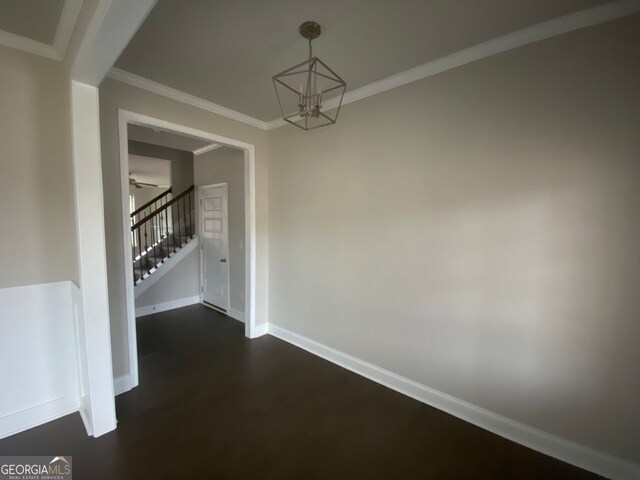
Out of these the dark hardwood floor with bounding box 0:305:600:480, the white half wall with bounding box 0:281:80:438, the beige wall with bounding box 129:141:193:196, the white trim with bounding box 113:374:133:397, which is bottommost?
the dark hardwood floor with bounding box 0:305:600:480

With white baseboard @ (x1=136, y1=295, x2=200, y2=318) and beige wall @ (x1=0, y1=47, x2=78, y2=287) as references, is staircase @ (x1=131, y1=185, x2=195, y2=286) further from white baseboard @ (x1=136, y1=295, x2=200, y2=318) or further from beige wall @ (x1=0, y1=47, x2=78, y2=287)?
beige wall @ (x1=0, y1=47, x2=78, y2=287)

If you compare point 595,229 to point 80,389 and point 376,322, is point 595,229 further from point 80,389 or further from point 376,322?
point 80,389

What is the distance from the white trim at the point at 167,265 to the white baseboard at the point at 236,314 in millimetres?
1364

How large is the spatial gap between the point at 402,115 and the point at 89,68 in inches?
88.7

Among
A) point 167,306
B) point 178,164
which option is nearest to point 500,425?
point 167,306

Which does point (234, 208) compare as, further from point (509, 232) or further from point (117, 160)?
point (509, 232)

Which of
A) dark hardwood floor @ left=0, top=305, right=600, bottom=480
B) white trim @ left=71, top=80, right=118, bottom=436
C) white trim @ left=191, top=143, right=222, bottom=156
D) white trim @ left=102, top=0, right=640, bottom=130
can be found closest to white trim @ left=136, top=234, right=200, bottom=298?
white trim @ left=191, top=143, right=222, bottom=156

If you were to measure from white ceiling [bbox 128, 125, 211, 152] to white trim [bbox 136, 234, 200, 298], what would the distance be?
1.62m

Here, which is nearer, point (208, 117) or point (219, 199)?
point (208, 117)

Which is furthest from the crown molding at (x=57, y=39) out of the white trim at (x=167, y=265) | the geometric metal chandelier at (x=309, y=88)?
the white trim at (x=167, y=265)

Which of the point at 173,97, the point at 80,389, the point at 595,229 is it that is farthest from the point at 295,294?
the point at 595,229

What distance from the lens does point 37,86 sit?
1.98 meters

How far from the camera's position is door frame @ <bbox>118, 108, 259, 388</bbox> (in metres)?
2.43

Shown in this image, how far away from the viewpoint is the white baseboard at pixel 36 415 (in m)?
1.97
